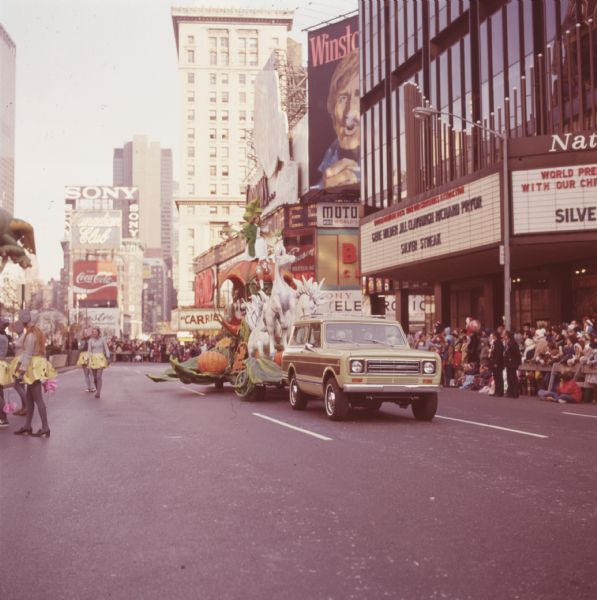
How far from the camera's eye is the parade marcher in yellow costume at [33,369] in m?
11.6

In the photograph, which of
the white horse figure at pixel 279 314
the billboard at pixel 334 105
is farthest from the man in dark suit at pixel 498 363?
the billboard at pixel 334 105

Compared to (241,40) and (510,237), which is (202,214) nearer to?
(241,40)

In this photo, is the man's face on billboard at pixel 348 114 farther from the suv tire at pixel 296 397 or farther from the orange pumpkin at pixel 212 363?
the suv tire at pixel 296 397

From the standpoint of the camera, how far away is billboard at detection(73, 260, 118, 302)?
145375mm

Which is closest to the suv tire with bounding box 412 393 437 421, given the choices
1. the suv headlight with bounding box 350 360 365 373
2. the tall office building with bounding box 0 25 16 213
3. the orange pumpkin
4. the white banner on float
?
the suv headlight with bounding box 350 360 365 373

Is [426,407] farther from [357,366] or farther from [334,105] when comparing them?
[334,105]

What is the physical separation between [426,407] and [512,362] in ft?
25.8

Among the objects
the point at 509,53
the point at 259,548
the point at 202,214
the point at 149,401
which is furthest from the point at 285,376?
the point at 202,214

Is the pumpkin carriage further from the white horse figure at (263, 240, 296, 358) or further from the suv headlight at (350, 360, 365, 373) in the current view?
the suv headlight at (350, 360, 365, 373)

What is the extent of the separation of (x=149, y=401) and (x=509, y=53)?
69.6ft

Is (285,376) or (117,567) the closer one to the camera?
(117,567)

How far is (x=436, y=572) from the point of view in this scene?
472 centimetres

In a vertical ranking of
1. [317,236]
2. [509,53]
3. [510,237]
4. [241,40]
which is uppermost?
[241,40]

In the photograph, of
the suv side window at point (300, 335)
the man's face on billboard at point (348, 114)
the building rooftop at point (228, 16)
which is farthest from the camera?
the building rooftop at point (228, 16)
